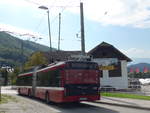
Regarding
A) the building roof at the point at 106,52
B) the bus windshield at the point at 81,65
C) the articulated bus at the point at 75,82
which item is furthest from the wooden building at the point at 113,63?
the bus windshield at the point at 81,65

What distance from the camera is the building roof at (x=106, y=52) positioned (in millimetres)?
57475

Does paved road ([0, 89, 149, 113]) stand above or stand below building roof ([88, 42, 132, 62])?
below

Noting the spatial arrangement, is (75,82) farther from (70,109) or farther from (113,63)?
(113,63)

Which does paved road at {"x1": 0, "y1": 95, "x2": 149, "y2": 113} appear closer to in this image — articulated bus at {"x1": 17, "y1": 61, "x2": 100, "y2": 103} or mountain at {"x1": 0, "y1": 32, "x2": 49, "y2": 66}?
articulated bus at {"x1": 17, "y1": 61, "x2": 100, "y2": 103}

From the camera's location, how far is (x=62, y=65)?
71.8 feet

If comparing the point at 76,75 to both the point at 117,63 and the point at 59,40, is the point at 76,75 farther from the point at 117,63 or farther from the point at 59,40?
the point at 59,40

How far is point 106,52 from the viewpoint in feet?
191

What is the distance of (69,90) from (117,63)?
37183 millimetres

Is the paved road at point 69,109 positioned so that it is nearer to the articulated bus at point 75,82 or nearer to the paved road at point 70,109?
the paved road at point 70,109

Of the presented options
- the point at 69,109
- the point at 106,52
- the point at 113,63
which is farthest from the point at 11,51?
the point at 69,109

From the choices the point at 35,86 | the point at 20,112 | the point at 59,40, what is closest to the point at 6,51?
the point at 59,40

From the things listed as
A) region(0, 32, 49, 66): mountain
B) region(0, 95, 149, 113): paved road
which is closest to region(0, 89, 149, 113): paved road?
region(0, 95, 149, 113): paved road

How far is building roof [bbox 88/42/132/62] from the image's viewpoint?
57.5 meters

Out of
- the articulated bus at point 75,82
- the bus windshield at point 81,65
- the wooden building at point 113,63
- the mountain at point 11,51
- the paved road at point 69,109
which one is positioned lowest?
the paved road at point 69,109
